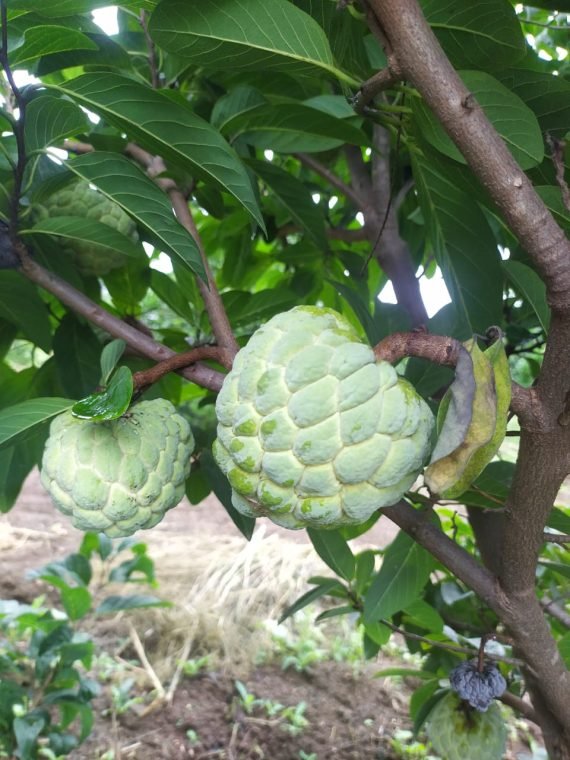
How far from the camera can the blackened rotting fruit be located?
3.84 ft

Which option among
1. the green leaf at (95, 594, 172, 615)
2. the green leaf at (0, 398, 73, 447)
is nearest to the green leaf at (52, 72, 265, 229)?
the green leaf at (0, 398, 73, 447)

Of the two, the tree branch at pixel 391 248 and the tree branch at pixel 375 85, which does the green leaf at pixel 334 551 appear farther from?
the tree branch at pixel 375 85

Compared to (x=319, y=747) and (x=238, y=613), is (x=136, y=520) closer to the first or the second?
(x=319, y=747)

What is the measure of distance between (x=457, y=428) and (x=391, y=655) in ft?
10.9

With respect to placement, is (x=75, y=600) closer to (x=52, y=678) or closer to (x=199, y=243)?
(x=52, y=678)

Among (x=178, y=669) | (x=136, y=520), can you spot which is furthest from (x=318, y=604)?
(x=136, y=520)

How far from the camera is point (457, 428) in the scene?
0.52 meters

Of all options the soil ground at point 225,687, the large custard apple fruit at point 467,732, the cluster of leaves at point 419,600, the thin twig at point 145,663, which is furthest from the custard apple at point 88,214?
the thin twig at point 145,663

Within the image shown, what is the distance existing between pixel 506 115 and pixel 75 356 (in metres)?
0.87

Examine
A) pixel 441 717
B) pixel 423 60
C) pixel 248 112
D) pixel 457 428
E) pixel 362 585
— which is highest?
pixel 248 112

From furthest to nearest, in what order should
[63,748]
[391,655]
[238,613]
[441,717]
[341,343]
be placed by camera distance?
[238,613]
[391,655]
[63,748]
[441,717]
[341,343]

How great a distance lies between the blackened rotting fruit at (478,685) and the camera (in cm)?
117

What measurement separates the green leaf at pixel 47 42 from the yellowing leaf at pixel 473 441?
583 millimetres

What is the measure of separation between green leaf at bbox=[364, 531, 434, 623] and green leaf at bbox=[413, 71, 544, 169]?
2.53 feet
